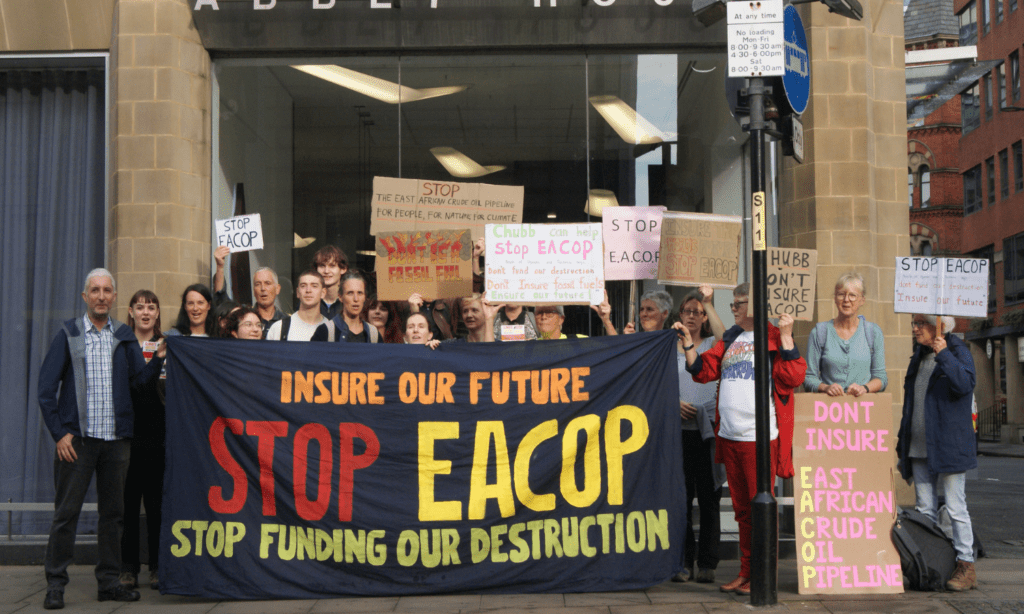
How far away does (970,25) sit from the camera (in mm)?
42688

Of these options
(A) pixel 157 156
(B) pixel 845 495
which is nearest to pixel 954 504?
(B) pixel 845 495

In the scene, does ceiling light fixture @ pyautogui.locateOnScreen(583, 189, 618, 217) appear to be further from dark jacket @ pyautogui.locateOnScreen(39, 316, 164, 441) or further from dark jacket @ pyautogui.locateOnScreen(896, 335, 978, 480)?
dark jacket @ pyautogui.locateOnScreen(39, 316, 164, 441)

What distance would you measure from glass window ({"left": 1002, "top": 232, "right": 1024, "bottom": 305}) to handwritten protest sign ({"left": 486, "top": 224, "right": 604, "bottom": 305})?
3436 centimetres

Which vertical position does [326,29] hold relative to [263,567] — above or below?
above

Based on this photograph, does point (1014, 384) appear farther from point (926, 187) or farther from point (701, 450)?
point (701, 450)

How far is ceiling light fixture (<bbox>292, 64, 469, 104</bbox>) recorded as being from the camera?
9297mm

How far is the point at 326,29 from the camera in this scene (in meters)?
9.00

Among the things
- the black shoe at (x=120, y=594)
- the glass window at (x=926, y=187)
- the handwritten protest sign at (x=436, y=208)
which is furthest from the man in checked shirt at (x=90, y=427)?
the glass window at (x=926, y=187)

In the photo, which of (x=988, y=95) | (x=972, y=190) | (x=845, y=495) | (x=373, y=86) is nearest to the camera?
(x=845, y=495)

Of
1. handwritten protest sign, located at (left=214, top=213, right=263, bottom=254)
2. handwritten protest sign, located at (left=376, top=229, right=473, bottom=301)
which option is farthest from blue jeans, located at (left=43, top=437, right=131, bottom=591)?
handwritten protest sign, located at (left=376, top=229, right=473, bottom=301)

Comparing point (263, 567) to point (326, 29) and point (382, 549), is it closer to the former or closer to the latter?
point (382, 549)

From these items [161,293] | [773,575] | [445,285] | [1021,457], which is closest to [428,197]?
[445,285]

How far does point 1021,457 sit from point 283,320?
2388 cm

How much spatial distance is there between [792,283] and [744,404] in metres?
0.89
